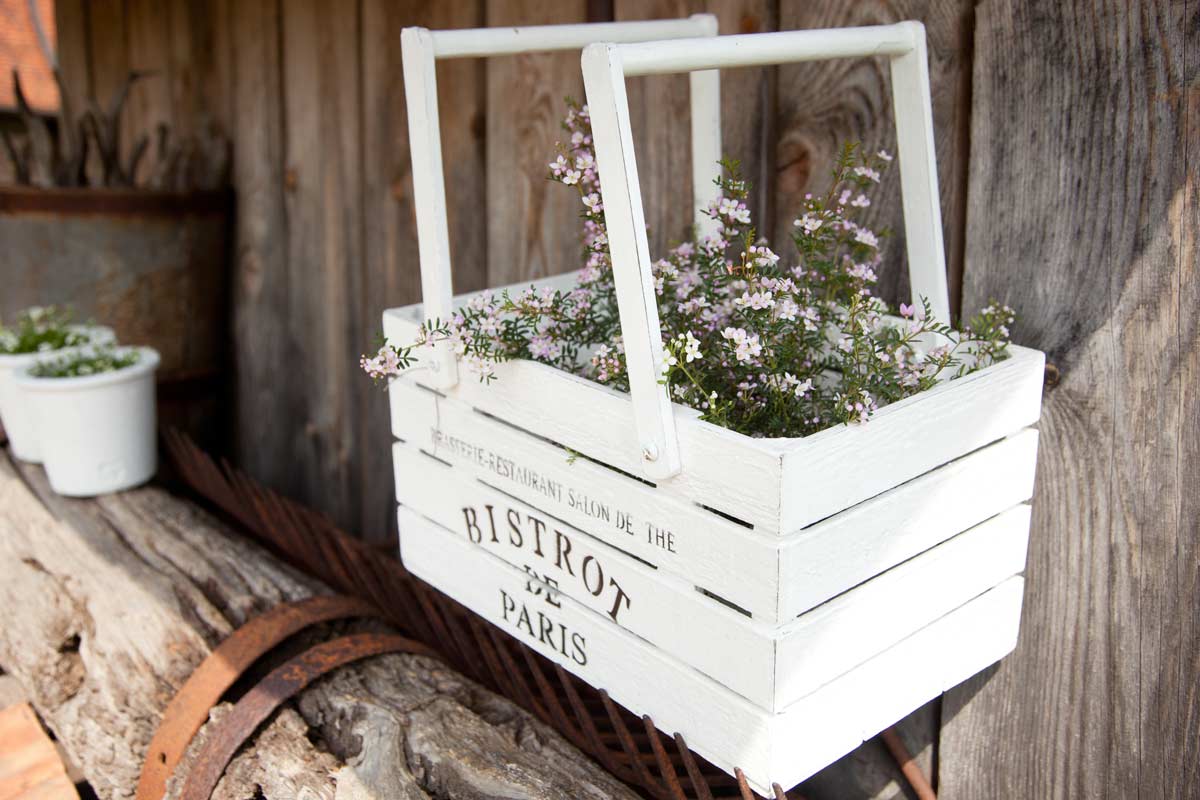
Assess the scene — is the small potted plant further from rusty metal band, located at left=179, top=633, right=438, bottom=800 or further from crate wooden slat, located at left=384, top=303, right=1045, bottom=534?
crate wooden slat, located at left=384, top=303, right=1045, bottom=534

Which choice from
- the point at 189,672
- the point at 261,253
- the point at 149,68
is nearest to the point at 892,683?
the point at 189,672

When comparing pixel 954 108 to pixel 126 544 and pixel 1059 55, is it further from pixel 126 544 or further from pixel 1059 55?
pixel 126 544

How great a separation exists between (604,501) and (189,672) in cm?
72

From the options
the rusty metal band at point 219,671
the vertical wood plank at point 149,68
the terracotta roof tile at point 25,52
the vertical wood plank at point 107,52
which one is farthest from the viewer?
the terracotta roof tile at point 25,52

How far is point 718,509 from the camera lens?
0.96m

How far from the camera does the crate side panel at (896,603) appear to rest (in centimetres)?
98

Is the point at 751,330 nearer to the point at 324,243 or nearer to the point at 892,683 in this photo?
the point at 892,683

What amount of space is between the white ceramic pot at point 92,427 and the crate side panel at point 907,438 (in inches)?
58.2

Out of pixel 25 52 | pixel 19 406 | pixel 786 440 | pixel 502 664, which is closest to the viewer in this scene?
pixel 786 440

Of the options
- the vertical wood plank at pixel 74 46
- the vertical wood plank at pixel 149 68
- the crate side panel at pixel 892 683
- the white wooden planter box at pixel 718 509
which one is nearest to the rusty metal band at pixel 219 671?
the white wooden planter box at pixel 718 509

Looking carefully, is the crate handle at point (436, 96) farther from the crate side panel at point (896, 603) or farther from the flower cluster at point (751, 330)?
the crate side panel at point (896, 603)

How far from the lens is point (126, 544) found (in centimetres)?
183

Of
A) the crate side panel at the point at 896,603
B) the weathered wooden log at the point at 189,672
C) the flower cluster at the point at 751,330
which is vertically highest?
the flower cluster at the point at 751,330

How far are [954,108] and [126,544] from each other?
1410 mm
